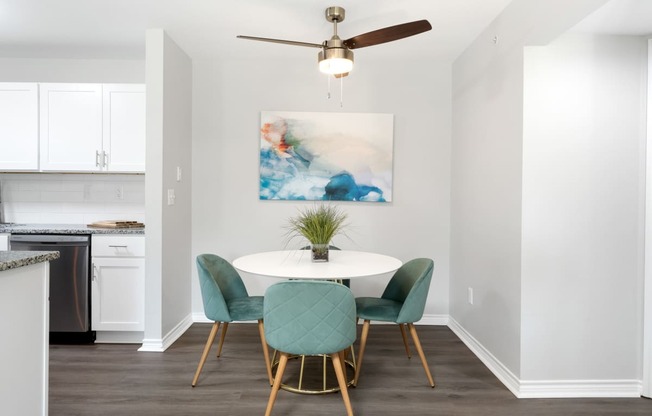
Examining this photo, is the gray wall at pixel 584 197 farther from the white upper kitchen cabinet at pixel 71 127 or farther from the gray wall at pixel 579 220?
the white upper kitchen cabinet at pixel 71 127

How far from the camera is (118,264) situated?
125 inches

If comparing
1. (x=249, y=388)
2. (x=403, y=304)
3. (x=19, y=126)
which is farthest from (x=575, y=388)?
(x=19, y=126)

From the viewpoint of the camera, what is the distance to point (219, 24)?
3.00 meters

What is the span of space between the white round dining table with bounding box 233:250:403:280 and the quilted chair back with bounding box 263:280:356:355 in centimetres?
18

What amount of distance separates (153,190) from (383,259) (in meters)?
1.77

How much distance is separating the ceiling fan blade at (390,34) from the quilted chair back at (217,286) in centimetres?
160

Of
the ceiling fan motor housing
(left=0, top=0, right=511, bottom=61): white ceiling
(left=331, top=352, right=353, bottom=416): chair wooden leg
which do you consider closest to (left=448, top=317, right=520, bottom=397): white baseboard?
(left=331, top=352, right=353, bottom=416): chair wooden leg

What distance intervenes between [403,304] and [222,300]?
1.07m

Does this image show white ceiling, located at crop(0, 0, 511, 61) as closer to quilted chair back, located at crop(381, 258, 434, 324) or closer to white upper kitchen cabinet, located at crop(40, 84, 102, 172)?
white upper kitchen cabinet, located at crop(40, 84, 102, 172)

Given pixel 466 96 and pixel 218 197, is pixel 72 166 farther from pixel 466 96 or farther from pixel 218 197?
pixel 466 96

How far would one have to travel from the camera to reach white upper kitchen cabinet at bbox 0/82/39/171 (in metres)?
3.38

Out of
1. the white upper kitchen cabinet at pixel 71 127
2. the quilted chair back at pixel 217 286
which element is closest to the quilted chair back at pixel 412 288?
the quilted chair back at pixel 217 286

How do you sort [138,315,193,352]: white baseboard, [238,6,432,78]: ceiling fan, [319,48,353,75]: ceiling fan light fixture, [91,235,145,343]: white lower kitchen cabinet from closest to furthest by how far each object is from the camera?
[238,6,432,78]: ceiling fan < [319,48,353,75]: ceiling fan light fixture < [138,315,193,352]: white baseboard < [91,235,145,343]: white lower kitchen cabinet

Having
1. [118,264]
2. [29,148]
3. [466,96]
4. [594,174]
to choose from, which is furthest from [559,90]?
[29,148]
